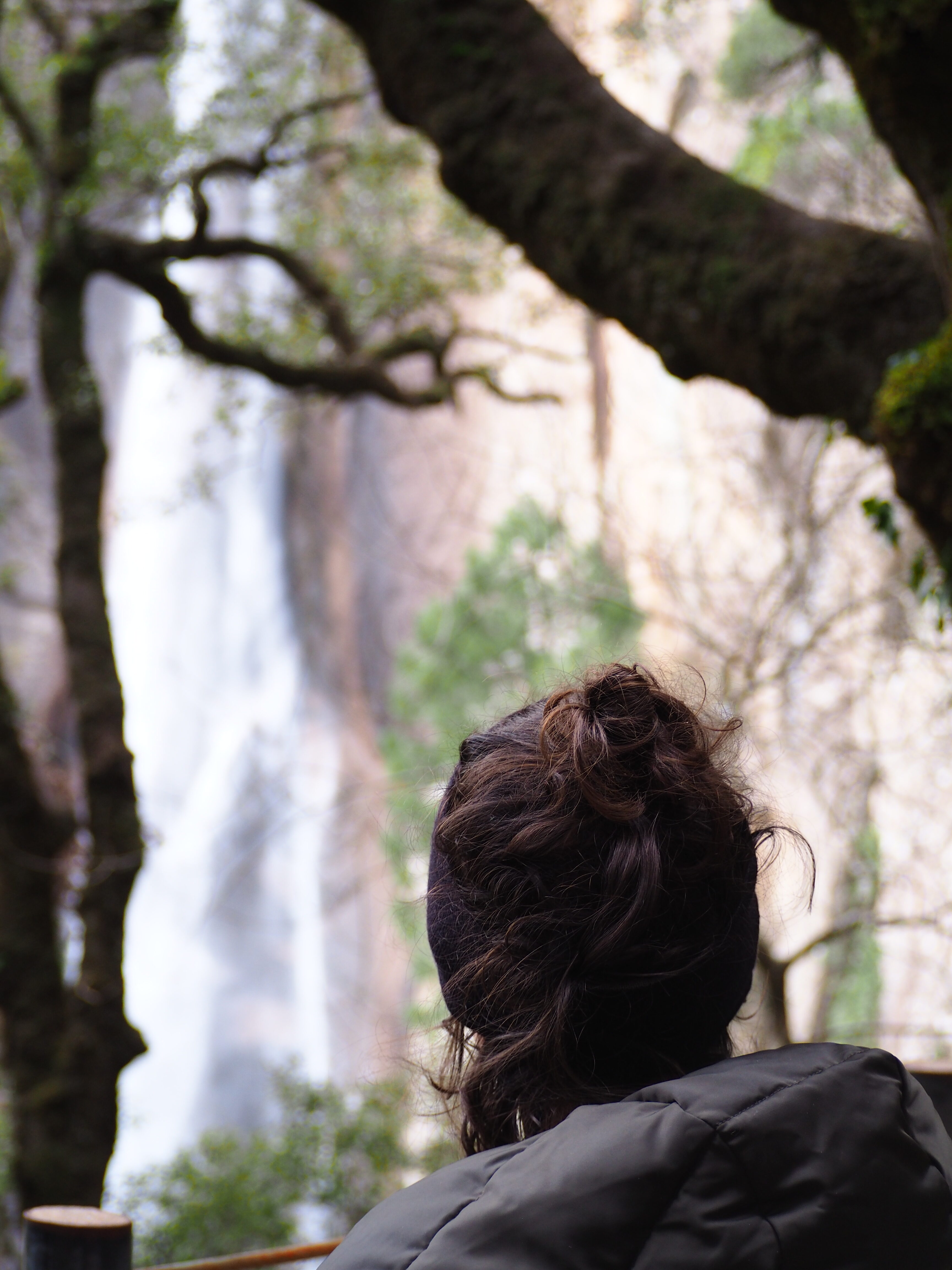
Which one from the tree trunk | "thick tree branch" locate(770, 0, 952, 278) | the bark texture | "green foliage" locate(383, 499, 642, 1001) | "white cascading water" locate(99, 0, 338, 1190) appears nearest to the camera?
"thick tree branch" locate(770, 0, 952, 278)

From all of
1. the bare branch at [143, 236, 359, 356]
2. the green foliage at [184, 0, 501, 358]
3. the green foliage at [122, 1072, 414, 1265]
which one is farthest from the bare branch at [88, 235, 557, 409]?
the green foliage at [122, 1072, 414, 1265]

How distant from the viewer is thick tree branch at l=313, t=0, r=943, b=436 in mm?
2699

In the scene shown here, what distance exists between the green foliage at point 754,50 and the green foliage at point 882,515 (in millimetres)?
4525

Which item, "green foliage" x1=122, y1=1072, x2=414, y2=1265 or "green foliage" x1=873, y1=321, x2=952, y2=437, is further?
"green foliage" x1=122, y1=1072, x2=414, y2=1265

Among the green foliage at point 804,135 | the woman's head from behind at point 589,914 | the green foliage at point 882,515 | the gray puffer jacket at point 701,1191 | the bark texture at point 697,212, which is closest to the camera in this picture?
the gray puffer jacket at point 701,1191

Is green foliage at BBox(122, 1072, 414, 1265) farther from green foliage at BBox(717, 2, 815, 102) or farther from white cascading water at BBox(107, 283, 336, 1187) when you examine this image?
green foliage at BBox(717, 2, 815, 102)

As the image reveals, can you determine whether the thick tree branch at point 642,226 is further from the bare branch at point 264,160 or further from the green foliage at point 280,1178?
the green foliage at point 280,1178

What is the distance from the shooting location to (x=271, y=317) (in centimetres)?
584

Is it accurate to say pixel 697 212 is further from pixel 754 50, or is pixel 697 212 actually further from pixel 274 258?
pixel 754 50

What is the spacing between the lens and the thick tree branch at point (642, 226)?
8.86 feet

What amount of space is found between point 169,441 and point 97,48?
27.4ft

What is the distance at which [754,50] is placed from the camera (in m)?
6.96

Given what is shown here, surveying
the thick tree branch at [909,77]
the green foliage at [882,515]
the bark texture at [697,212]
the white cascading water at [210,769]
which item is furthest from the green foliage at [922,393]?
the white cascading water at [210,769]

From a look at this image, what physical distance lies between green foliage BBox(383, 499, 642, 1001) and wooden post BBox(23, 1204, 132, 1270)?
5.04 metres
